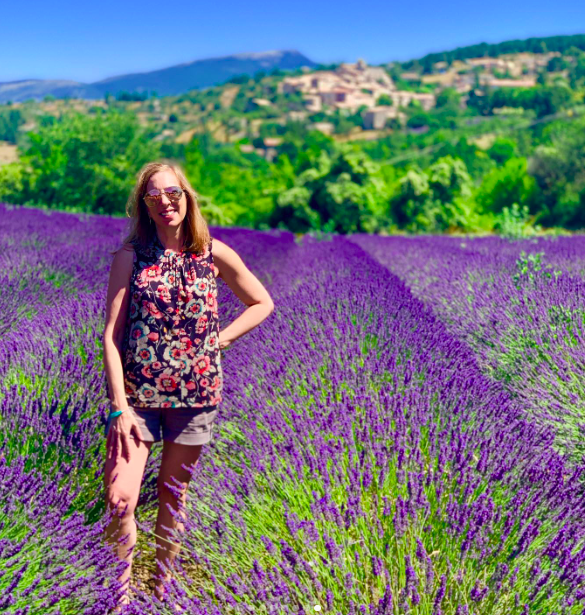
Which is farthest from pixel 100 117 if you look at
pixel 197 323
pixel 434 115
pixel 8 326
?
pixel 434 115

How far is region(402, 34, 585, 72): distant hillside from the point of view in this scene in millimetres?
162625

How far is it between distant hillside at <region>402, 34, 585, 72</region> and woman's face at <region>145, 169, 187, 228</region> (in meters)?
184

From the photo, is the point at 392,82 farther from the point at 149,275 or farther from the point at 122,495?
the point at 122,495

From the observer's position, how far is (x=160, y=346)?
5.57 ft

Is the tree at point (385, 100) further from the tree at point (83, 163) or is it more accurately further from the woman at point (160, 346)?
the woman at point (160, 346)

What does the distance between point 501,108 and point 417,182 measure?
94293mm

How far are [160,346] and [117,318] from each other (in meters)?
0.14

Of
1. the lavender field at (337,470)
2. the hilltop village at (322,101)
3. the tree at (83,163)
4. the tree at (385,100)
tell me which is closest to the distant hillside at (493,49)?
the hilltop village at (322,101)

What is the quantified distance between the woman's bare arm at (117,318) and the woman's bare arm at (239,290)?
0.92ft

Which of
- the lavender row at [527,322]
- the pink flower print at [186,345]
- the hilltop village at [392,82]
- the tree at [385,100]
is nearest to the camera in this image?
the pink flower print at [186,345]

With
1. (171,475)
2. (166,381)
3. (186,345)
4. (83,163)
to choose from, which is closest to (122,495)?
(171,475)

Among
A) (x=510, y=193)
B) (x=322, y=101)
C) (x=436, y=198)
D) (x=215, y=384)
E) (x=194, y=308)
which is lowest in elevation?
(x=510, y=193)

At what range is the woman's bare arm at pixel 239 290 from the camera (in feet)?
5.99

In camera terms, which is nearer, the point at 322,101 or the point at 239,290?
the point at 239,290
